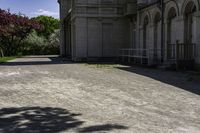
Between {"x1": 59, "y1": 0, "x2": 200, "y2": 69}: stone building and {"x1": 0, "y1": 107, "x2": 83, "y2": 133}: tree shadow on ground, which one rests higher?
{"x1": 59, "y1": 0, "x2": 200, "y2": 69}: stone building

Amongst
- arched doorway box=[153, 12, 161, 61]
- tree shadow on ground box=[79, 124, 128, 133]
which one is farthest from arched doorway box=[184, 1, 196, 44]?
tree shadow on ground box=[79, 124, 128, 133]

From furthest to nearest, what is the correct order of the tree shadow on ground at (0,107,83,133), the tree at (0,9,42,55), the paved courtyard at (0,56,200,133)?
the tree at (0,9,42,55) → the paved courtyard at (0,56,200,133) → the tree shadow on ground at (0,107,83,133)

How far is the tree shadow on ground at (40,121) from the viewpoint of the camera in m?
7.45

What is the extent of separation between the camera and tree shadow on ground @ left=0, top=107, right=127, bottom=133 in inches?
293

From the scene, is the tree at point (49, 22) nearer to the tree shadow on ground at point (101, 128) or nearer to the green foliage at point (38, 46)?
the green foliage at point (38, 46)

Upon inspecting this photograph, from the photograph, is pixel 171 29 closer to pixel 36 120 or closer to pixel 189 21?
pixel 189 21

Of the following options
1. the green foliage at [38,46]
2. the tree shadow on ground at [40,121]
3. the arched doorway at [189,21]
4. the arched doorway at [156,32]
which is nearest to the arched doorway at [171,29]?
the arched doorway at [189,21]

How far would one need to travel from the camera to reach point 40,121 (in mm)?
8180

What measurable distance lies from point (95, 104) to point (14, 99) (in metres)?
2.26

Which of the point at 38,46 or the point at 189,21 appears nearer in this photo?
the point at 189,21

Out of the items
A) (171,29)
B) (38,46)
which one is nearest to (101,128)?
(171,29)

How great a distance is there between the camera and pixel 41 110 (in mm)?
9422

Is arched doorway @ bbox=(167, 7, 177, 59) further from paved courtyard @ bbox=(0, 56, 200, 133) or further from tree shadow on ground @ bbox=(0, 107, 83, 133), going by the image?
tree shadow on ground @ bbox=(0, 107, 83, 133)

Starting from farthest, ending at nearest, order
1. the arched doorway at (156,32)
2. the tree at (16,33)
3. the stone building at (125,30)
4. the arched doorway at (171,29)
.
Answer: the tree at (16,33) < the arched doorway at (156,32) < the stone building at (125,30) < the arched doorway at (171,29)
